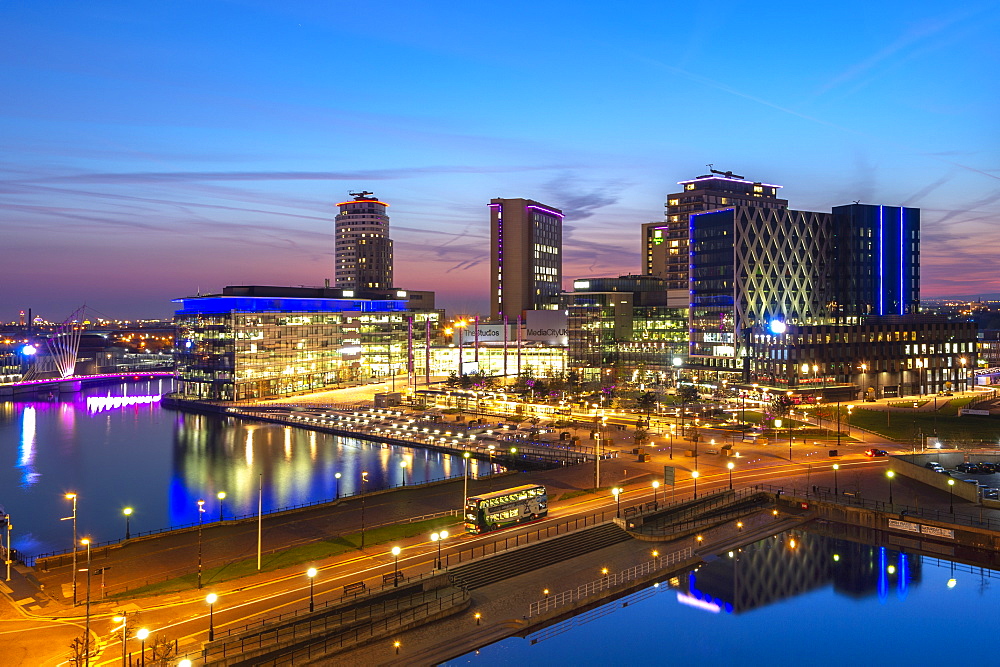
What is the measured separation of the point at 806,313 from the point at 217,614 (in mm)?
151299

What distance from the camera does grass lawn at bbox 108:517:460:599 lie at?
41.5m

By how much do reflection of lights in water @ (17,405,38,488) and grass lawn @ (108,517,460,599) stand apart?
166 ft

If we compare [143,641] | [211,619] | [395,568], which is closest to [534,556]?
[395,568]

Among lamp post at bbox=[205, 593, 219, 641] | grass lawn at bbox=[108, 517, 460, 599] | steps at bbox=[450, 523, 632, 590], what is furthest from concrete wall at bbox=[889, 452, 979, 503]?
lamp post at bbox=[205, 593, 219, 641]

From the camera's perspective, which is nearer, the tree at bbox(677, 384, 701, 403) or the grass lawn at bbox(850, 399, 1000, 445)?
the grass lawn at bbox(850, 399, 1000, 445)

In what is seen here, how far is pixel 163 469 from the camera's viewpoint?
302 ft

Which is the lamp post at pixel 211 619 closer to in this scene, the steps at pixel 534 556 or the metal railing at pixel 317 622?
the metal railing at pixel 317 622

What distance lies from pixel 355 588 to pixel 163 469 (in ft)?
203

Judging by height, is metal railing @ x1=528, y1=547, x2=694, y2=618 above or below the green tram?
below

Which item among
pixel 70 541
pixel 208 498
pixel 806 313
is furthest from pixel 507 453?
pixel 806 313

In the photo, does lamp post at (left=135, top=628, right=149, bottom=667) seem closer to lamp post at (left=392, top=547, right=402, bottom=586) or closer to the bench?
the bench

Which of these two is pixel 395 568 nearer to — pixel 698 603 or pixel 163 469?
pixel 698 603

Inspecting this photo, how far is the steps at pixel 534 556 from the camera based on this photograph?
43750 mm

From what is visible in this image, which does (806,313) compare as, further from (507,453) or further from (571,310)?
(507,453)
